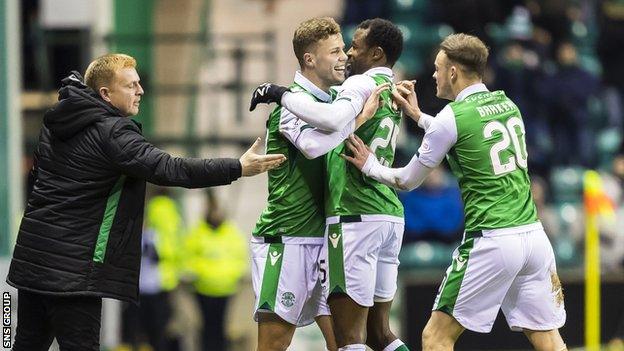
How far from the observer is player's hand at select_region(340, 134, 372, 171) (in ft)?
28.0

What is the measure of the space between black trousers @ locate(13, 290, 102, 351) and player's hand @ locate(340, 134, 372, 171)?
1.54 meters

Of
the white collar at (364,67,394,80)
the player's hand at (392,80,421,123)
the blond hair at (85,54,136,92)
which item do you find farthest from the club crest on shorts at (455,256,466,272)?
the blond hair at (85,54,136,92)

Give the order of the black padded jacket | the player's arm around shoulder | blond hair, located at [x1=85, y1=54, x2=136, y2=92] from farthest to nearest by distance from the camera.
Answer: the player's arm around shoulder < blond hair, located at [x1=85, y1=54, x2=136, y2=92] < the black padded jacket

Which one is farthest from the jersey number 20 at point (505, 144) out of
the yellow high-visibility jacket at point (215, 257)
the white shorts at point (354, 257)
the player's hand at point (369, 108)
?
the yellow high-visibility jacket at point (215, 257)

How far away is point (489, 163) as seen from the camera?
8453mm

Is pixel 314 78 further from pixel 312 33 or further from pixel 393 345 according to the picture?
pixel 393 345

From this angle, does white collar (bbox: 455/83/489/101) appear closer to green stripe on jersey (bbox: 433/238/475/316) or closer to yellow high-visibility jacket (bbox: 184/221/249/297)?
green stripe on jersey (bbox: 433/238/475/316)

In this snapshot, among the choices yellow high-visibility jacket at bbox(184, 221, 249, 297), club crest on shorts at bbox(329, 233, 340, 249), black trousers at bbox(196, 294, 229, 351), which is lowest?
black trousers at bbox(196, 294, 229, 351)

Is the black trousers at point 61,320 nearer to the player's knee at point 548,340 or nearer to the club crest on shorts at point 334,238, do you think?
the club crest on shorts at point 334,238

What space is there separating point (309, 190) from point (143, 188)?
965 mm

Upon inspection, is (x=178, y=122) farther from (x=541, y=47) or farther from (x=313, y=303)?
(x=313, y=303)

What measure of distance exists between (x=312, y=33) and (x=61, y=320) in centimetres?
205

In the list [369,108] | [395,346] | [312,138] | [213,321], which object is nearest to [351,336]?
[395,346]

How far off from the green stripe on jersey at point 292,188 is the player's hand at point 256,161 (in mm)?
532
